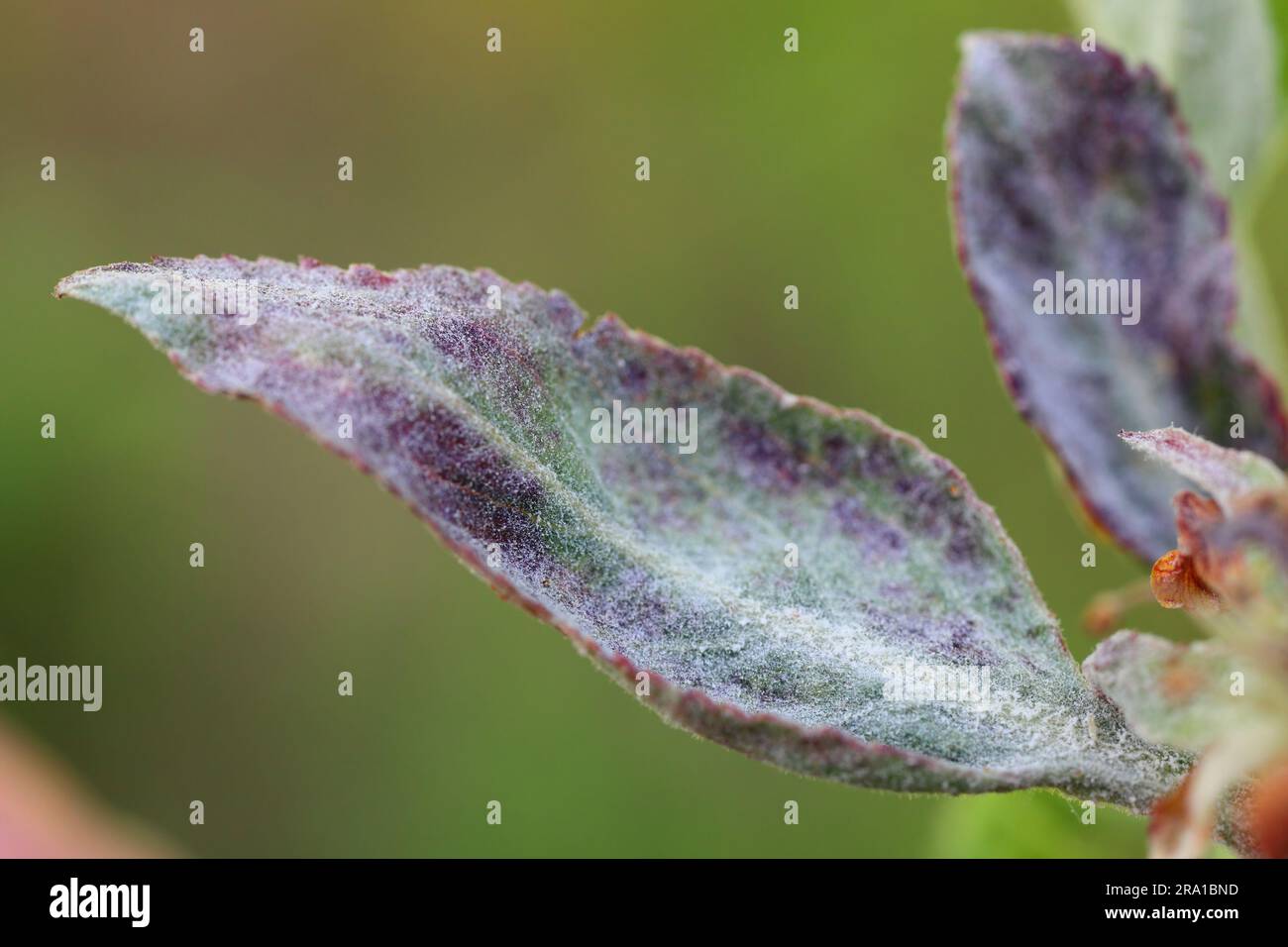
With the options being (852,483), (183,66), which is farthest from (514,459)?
(183,66)

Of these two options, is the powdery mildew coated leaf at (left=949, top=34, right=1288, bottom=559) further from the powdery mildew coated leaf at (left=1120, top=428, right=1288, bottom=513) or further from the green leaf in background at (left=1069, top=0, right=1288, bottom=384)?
the powdery mildew coated leaf at (left=1120, top=428, right=1288, bottom=513)

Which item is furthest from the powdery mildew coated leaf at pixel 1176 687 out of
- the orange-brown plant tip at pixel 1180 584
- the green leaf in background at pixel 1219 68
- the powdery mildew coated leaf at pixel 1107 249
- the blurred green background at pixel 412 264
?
the blurred green background at pixel 412 264

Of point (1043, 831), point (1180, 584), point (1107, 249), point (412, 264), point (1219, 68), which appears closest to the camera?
point (1180, 584)

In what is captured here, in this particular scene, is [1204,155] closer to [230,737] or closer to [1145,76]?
[1145,76]

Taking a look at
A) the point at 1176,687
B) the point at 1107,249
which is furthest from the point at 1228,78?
the point at 1176,687

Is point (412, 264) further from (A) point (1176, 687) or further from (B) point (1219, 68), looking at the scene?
(A) point (1176, 687)

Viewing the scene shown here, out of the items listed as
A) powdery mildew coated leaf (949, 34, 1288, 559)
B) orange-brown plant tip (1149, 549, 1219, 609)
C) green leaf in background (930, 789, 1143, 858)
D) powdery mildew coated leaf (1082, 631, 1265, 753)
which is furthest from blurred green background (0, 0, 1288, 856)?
powdery mildew coated leaf (1082, 631, 1265, 753)
